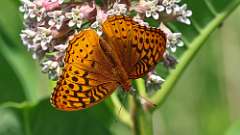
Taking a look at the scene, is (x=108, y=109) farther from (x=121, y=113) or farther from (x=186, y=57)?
(x=186, y=57)

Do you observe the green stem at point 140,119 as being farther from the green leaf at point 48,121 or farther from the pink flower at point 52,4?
the pink flower at point 52,4

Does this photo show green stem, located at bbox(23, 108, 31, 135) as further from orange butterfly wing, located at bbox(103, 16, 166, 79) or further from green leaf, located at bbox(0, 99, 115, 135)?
orange butterfly wing, located at bbox(103, 16, 166, 79)

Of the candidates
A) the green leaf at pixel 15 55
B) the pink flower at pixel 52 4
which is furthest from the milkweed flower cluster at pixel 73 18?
the green leaf at pixel 15 55

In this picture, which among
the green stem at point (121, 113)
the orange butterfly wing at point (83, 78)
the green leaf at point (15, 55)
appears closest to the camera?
the orange butterfly wing at point (83, 78)

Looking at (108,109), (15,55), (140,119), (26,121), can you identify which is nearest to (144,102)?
(140,119)

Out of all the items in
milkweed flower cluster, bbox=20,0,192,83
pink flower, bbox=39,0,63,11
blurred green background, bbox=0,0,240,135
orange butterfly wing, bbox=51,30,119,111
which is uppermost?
pink flower, bbox=39,0,63,11

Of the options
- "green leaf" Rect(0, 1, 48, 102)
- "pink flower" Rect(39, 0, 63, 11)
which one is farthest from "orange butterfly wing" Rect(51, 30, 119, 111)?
"green leaf" Rect(0, 1, 48, 102)
